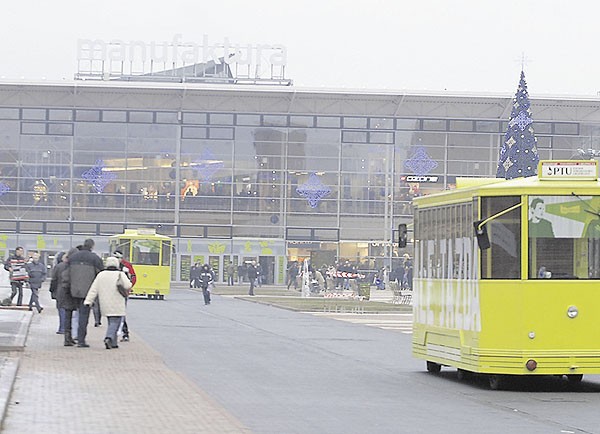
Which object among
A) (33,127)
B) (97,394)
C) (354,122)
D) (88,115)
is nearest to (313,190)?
(354,122)

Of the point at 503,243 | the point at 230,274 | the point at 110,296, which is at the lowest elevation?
the point at 110,296

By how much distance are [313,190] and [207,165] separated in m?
7.03

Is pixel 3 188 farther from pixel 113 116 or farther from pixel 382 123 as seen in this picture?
pixel 382 123

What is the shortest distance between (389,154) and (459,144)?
180 inches

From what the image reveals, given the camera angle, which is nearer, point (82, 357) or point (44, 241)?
point (82, 357)

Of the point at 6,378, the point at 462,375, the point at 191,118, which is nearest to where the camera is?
the point at 6,378

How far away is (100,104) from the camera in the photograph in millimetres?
83250

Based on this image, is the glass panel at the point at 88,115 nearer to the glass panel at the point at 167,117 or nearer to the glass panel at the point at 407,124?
the glass panel at the point at 167,117

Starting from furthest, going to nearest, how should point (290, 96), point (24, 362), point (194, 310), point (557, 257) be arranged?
point (290, 96) → point (194, 310) → point (24, 362) → point (557, 257)

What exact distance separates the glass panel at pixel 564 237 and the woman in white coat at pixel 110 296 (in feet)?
28.2

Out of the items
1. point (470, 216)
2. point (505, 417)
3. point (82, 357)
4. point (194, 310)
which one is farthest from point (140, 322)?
point (505, 417)

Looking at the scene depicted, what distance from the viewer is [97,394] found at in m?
15.4

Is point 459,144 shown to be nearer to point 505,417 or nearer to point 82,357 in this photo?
point 82,357

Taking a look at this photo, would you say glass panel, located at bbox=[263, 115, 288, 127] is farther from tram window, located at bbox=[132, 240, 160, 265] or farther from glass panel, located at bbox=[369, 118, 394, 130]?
tram window, located at bbox=[132, 240, 160, 265]
